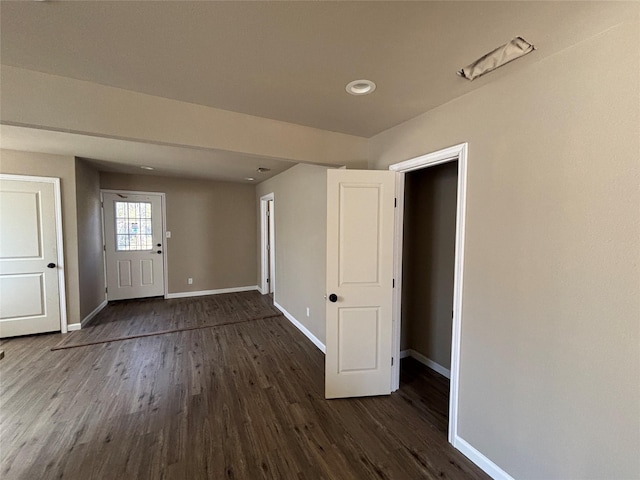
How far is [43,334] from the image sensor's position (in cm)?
369

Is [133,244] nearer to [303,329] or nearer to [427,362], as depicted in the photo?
[303,329]

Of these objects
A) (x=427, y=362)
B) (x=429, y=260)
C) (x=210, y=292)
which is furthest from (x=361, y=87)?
(x=210, y=292)

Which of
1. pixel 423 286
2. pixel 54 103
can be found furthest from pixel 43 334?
pixel 423 286

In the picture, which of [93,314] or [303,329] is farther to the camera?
[93,314]

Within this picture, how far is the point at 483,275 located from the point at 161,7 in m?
2.21

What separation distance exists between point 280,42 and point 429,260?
256cm

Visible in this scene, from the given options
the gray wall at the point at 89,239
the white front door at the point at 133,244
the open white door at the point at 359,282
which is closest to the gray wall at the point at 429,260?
the open white door at the point at 359,282

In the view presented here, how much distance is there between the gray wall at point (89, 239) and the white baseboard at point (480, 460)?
496 centimetres

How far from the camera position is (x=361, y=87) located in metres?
1.79

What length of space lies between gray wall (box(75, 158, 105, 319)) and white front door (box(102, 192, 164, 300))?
0.27 m

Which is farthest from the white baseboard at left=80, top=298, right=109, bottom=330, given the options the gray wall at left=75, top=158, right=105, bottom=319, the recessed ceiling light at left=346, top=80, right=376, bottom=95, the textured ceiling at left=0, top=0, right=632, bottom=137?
the recessed ceiling light at left=346, top=80, right=376, bottom=95

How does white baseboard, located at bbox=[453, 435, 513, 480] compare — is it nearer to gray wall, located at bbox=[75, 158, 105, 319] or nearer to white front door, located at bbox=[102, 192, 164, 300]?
gray wall, located at bbox=[75, 158, 105, 319]

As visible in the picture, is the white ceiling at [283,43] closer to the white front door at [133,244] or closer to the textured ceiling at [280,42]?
the textured ceiling at [280,42]

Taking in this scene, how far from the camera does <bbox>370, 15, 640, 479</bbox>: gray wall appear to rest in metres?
1.19
